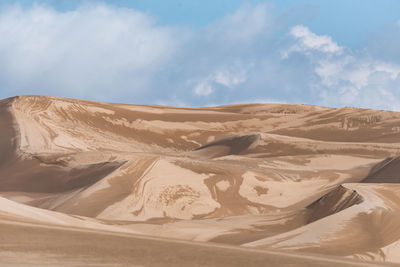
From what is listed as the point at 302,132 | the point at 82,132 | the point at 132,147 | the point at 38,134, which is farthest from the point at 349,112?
the point at 38,134

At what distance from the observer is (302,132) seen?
4181cm

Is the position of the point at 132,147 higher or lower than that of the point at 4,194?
higher

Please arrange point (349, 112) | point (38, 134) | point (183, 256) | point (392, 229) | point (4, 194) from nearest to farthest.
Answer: point (183, 256)
point (392, 229)
point (4, 194)
point (38, 134)
point (349, 112)

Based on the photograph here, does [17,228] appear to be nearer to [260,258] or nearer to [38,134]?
[260,258]

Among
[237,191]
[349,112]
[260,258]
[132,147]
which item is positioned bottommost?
[260,258]

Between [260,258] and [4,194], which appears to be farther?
[4,194]

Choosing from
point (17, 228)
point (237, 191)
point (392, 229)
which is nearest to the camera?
point (17, 228)

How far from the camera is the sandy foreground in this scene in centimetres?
608

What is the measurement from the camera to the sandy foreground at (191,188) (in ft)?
19.9

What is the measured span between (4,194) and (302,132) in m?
22.6

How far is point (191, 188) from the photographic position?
21141 millimetres

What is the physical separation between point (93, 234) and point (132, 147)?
31.7 metres

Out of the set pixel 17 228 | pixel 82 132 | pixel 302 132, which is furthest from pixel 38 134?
pixel 17 228

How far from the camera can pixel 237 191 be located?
21359 millimetres
